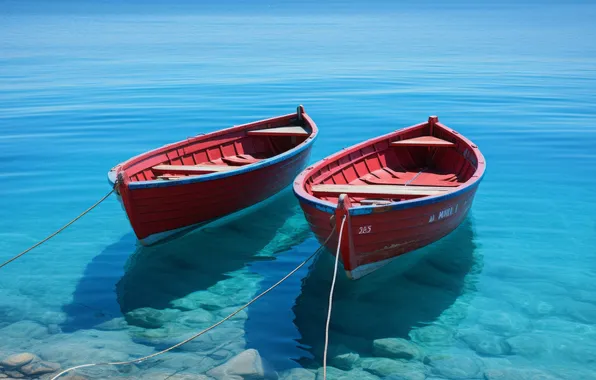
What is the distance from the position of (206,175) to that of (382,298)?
11.9 ft

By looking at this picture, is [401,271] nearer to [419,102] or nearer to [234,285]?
[234,285]

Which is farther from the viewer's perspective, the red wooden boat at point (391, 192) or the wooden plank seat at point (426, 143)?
the wooden plank seat at point (426, 143)

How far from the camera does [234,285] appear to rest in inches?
418

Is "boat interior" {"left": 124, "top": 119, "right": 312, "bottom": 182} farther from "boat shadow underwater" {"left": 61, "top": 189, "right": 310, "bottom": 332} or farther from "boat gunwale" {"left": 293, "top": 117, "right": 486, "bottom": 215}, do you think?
"boat gunwale" {"left": 293, "top": 117, "right": 486, "bottom": 215}

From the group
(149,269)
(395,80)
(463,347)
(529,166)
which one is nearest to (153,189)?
(149,269)

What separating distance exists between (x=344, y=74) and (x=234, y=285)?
25.0m

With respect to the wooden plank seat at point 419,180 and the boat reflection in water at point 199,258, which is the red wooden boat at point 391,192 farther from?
the boat reflection in water at point 199,258

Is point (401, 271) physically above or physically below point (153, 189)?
below

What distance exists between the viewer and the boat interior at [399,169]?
11086 mm

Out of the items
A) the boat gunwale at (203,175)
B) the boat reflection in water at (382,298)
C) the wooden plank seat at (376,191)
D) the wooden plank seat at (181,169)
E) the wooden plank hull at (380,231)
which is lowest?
the boat reflection in water at (382,298)

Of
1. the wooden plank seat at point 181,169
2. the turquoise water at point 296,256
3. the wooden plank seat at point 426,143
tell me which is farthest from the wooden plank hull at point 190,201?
the wooden plank seat at point 426,143


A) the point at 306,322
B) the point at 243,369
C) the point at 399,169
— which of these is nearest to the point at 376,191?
the point at 306,322

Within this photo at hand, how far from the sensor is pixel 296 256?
1173 cm

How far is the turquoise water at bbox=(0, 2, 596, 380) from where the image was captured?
28.7ft
